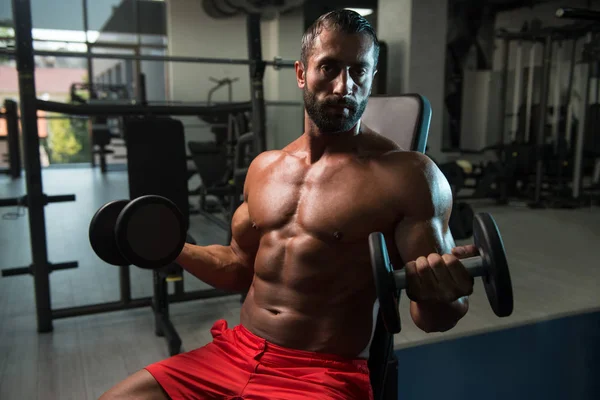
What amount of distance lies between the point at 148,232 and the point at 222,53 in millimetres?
7069

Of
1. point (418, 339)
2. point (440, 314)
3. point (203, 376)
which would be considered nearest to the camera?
point (440, 314)

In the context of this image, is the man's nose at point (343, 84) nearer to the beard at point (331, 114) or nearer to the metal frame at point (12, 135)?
the beard at point (331, 114)

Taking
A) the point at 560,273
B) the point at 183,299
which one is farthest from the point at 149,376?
the point at 560,273

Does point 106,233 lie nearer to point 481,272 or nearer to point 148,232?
point 148,232

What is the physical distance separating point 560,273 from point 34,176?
262 cm

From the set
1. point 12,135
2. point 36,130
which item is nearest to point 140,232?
point 36,130

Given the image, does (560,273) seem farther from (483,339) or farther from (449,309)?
(449,309)

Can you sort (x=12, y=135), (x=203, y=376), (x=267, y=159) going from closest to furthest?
1. (x=203, y=376)
2. (x=267, y=159)
3. (x=12, y=135)

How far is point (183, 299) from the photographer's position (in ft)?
7.98

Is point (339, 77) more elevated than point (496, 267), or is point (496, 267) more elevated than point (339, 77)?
point (339, 77)

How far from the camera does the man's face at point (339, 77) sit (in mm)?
982

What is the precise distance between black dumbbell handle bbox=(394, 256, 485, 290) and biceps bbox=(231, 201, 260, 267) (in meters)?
→ 0.50

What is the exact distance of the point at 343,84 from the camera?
974mm

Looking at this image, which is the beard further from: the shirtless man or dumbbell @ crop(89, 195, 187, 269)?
dumbbell @ crop(89, 195, 187, 269)
